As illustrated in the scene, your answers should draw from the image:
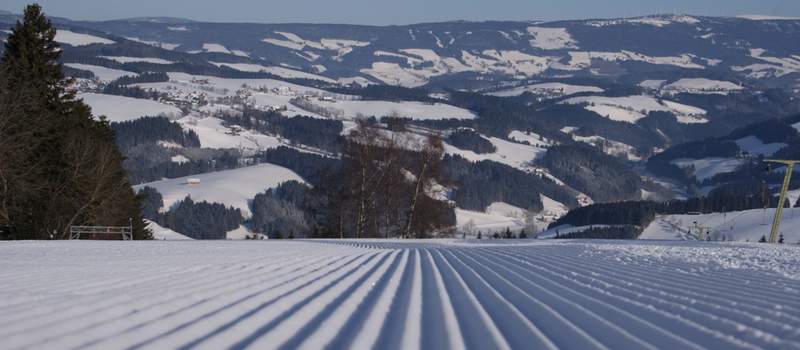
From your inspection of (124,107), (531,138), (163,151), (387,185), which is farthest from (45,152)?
(531,138)

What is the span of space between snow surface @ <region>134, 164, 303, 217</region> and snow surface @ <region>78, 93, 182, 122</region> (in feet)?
124

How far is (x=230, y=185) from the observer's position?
99.9 metres

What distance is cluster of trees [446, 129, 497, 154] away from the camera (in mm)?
154125

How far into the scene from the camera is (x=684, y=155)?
189 m

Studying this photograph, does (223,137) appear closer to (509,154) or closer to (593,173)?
(509,154)

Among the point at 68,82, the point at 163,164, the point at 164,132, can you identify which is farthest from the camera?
the point at 164,132

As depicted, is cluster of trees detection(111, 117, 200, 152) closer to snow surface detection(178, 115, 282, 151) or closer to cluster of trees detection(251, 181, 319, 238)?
snow surface detection(178, 115, 282, 151)

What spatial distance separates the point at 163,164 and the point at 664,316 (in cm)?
11618

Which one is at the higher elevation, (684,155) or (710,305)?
(684,155)

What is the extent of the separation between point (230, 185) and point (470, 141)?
219 ft

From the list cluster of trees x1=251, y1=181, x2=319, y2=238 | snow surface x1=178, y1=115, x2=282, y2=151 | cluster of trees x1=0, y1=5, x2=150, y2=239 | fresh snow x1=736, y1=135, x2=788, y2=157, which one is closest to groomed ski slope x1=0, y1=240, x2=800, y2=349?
cluster of trees x1=0, y1=5, x2=150, y2=239

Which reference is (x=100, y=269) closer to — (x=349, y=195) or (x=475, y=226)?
(x=349, y=195)

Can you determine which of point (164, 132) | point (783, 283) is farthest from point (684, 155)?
point (783, 283)

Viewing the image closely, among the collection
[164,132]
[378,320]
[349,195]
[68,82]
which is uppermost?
[164,132]
